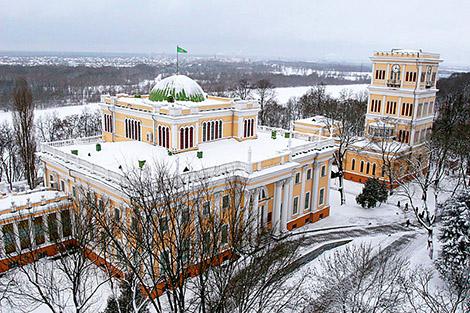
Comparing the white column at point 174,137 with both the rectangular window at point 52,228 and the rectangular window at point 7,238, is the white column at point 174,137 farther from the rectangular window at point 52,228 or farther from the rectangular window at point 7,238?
the rectangular window at point 7,238

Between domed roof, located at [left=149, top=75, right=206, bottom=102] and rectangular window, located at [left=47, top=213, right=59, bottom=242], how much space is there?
1214 centimetres

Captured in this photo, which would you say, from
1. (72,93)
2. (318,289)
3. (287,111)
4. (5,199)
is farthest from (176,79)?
(72,93)

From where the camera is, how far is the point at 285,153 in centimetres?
2870

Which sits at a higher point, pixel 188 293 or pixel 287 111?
pixel 287 111

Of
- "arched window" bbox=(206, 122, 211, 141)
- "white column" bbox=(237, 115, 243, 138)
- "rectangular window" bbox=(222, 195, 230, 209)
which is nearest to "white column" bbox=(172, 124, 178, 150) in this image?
"arched window" bbox=(206, 122, 211, 141)

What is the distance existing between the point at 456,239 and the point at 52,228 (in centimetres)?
2285

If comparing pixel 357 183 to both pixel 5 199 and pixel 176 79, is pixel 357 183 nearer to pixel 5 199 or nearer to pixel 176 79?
pixel 176 79

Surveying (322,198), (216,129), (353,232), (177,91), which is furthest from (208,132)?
(353,232)

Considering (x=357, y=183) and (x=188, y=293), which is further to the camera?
(x=357, y=183)

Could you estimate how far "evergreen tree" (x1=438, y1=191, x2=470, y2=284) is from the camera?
23.5 m

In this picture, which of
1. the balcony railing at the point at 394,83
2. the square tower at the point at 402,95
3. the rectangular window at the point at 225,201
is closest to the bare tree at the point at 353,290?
the rectangular window at the point at 225,201

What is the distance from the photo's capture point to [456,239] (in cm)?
2373

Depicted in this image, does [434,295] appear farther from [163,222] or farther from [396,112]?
[396,112]

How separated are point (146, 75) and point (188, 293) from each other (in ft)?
495
